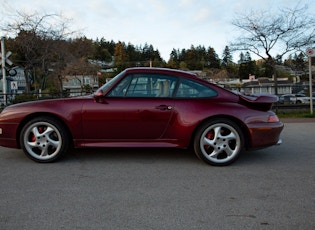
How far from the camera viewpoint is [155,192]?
3350 mm

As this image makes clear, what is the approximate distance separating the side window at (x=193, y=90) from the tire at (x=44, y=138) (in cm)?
175

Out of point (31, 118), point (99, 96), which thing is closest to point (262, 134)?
point (99, 96)

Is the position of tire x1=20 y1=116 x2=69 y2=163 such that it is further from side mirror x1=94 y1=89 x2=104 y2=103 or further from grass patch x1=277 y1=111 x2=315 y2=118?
grass patch x1=277 y1=111 x2=315 y2=118

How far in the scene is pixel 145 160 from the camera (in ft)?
15.3

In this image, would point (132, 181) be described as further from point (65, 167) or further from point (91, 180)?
point (65, 167)

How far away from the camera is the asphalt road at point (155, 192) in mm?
2678

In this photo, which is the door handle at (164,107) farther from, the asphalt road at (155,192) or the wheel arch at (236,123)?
the asphalt road at (155,192)

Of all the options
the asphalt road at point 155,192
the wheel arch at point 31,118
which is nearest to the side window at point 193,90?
the asphalt road at point 155,192

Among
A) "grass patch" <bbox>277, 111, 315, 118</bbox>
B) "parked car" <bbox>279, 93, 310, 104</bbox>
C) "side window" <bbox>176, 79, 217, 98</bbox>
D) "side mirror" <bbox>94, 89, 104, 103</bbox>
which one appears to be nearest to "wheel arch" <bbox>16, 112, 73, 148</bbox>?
"side mirror" <bbox>94, 89, 104, 103</bbox>

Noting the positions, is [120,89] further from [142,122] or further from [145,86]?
[142,122]

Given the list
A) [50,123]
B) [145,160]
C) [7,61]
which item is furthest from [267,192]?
[7,61]

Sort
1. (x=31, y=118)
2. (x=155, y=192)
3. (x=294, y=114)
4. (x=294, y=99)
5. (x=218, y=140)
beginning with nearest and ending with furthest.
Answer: (x=155, y=192)
(x=218, y=140)
(x=31, y=118)
(x=294, y=114)
(x=294, y=99)

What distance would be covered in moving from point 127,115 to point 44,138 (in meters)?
1.21

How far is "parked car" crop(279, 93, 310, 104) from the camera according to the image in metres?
13.3
